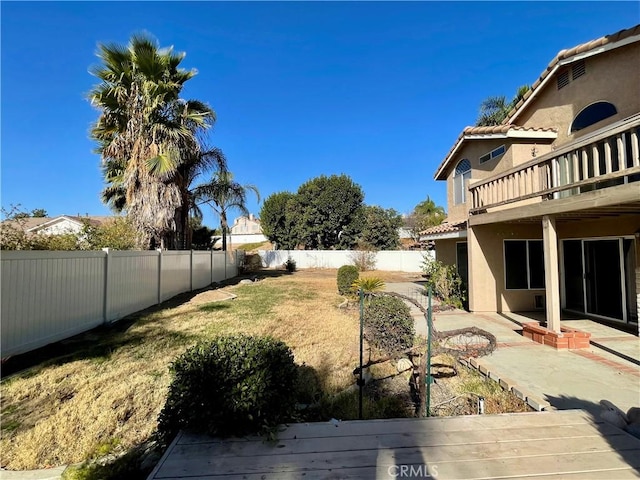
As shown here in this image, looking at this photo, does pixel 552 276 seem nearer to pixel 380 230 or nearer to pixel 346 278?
pixel 346 278

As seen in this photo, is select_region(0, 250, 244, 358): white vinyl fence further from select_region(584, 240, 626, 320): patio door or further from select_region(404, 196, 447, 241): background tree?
select_region(404, 196, 447, 241): background tree

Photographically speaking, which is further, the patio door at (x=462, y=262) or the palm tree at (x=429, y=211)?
the palm tree at (x=429, y=211)

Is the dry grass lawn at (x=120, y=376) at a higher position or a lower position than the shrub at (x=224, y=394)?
lower

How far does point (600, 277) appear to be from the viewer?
8023 millimetres

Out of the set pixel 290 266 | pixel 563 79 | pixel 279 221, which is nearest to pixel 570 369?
pixel 563 79

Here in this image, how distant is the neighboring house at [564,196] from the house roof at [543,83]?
23 millimetres

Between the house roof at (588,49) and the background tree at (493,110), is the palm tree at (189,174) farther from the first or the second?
the background tree at (493,110)

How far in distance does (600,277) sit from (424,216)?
101 ft

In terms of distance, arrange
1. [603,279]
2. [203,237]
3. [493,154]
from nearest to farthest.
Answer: [603,279]
[493,154]
[203,237]

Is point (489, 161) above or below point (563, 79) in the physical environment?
below

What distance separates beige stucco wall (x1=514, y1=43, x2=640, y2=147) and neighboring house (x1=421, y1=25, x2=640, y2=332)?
0.07 feet

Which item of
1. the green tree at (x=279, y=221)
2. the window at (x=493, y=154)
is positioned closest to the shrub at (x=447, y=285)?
the window at (x=493, y=154)

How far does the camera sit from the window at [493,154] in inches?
383
